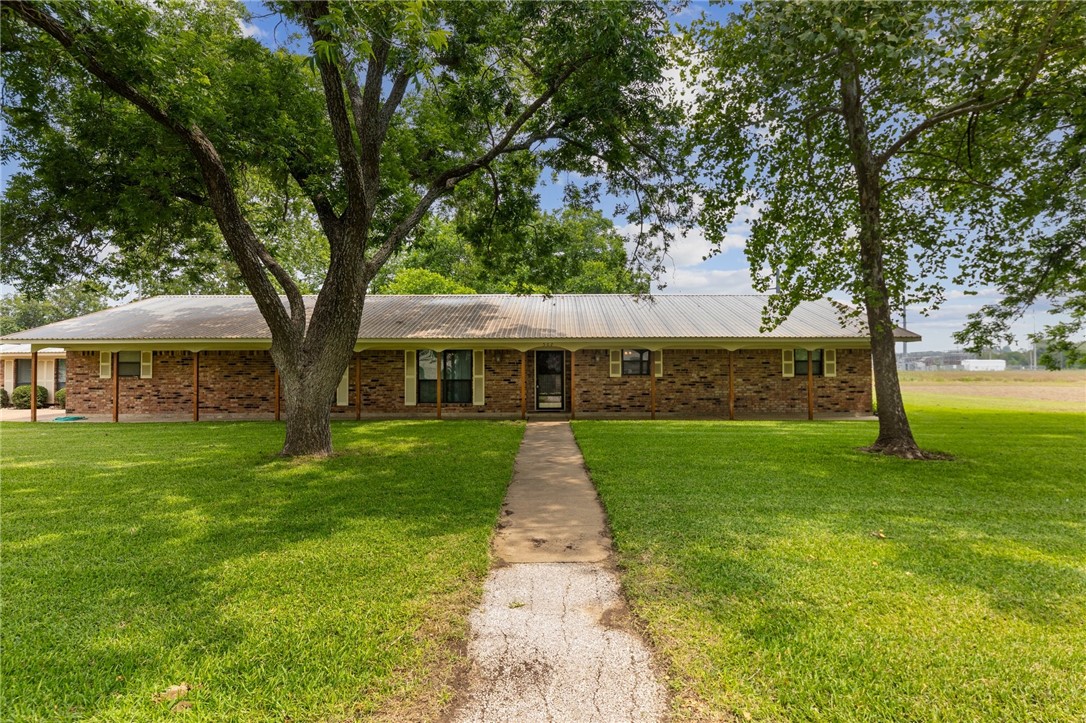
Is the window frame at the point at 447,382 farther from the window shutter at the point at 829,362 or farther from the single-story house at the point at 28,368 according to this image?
the single-story house at the point at 28,368

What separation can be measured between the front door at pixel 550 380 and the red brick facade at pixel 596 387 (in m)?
0.83

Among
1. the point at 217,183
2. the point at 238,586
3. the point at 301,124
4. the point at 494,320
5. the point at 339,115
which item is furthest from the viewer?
the point at 494,320

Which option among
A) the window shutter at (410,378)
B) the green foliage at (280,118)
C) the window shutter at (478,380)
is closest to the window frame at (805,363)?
the green foliage at (280,118)

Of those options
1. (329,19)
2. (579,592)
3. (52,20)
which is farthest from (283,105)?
(579,592)

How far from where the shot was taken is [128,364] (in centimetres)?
1421

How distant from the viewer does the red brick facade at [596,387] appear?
1414 cm

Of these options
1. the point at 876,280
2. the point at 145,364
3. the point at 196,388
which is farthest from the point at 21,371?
the point at 876,280

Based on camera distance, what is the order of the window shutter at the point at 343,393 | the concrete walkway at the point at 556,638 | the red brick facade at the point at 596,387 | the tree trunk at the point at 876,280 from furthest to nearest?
the red brick facade at the point at 596,387 → the window shutter at the point at 343,393 → the tree trunk at the point at 876,280 → the concrete walkway at the point at 556,638

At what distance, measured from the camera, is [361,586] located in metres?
3.21

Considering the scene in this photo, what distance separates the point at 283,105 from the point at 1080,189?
13987 mm

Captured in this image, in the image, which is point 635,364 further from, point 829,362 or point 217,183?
point 217,183

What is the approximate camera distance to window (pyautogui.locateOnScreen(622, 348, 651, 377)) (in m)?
14.2

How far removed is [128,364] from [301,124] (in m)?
10.7

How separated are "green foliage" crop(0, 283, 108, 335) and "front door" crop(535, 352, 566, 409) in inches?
1878
